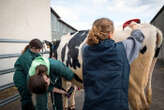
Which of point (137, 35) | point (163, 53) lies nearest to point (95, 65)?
point (137, 35)

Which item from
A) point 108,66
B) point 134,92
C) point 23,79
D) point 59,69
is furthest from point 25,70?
point 134,92

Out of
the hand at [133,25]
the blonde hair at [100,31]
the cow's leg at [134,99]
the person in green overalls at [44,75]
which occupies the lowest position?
the cow's leg at [134,99]

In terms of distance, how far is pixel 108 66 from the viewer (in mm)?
1026

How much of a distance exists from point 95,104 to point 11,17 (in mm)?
4160

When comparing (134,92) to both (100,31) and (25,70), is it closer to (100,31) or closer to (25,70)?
(100,31)

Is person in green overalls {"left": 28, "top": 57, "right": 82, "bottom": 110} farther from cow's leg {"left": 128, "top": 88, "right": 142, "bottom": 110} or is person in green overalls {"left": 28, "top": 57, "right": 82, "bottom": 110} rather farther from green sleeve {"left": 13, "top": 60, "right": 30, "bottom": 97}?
cow's leg {"left": 128, "top": 88, "right": 142, "bottom": 110}

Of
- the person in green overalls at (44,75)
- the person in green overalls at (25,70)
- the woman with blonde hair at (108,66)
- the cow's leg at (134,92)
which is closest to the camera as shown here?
the woman with blonde hair at (108,66)

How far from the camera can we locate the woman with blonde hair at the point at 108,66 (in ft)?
3.32

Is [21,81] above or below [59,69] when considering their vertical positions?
below

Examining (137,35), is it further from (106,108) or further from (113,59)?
(106,108)

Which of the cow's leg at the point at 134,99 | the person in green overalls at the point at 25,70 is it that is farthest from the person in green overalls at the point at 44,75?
the cow's leg at the point at 134,99

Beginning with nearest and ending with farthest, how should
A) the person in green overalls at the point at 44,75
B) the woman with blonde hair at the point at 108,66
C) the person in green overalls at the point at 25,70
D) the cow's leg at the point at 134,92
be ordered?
the woman with blonde hair at the point at 108,66
the person in green overalls at the point at 44,75
the cow's leg at the point at 134,92
the person in green overalls at the point at 25,70

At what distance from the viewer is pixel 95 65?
1.08 metres

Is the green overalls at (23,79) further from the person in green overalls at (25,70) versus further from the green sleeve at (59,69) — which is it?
the green sleeve at (59,69)
